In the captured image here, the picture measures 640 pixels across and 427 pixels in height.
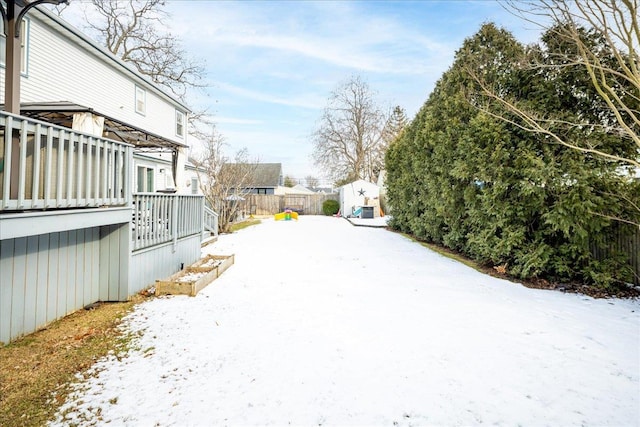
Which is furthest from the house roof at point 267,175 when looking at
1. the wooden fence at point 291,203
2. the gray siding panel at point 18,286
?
the gray siding panel at point 18,286

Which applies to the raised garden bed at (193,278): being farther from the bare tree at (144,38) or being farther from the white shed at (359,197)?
the bare tree at (144,38)

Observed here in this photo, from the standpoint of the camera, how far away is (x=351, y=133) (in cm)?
3328

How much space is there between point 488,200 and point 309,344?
16.9ft

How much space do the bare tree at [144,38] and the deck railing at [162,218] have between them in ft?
54.6

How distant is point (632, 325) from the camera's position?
4.17 meters

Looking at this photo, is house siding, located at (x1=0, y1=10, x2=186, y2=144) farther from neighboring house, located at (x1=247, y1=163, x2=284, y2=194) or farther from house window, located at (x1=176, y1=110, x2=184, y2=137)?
neighboring house, located at (x1=247, y1=163, x2=284, y2=194)

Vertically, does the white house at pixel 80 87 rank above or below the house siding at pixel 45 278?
above

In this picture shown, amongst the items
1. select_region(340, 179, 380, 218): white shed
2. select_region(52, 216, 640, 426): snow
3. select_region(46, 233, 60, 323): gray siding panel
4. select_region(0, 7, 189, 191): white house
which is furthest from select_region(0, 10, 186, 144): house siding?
→ select_region(340, 179, 380, 218): white shed

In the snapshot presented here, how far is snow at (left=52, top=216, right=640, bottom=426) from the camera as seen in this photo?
242 centimetres

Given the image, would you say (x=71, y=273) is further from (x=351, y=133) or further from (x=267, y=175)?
(x=267, y=175)

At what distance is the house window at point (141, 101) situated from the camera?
41.0ft

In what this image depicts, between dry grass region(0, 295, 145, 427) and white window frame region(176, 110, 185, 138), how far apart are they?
44.0 ft

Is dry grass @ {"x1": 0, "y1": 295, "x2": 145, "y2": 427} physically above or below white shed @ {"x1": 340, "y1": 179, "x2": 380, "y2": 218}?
below

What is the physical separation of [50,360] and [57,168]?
6.01 ft
